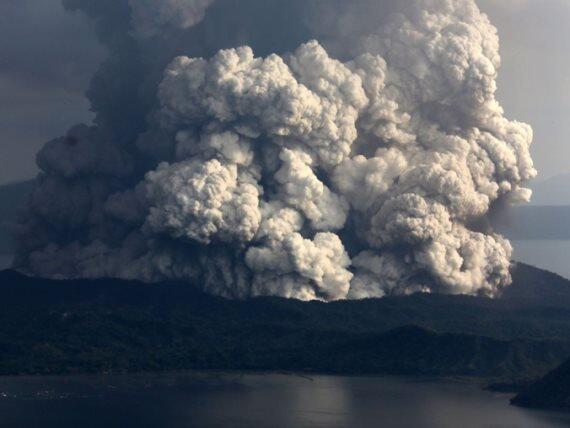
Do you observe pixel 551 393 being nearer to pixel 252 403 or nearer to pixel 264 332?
pixel 252 403

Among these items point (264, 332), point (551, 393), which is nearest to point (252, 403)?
point (551, 393)

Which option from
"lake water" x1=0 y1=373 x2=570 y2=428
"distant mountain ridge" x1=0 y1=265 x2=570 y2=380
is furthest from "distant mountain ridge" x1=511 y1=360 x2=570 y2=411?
"distant mountain ridge" x1=0 y1=265 x2=570 y2=380

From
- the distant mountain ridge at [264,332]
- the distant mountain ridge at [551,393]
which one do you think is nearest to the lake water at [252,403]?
the distant mountain ridge at [551,393]

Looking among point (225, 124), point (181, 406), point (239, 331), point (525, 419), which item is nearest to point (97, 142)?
point (225, 124)

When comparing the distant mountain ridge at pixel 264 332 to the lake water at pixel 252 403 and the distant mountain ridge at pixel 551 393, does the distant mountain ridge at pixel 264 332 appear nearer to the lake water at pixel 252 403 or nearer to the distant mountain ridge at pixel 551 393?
the lake water at pixel 252 403

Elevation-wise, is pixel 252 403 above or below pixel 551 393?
below

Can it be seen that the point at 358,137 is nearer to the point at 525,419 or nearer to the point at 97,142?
the point at 97,142
